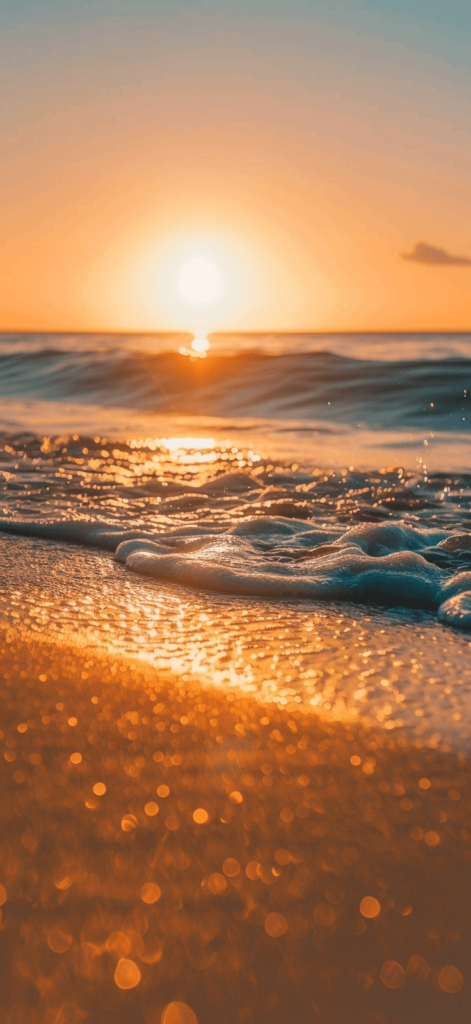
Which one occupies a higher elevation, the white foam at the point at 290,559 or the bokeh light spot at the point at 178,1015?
the white foam at the point at 290,559

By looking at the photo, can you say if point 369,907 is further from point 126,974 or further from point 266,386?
point 266,386

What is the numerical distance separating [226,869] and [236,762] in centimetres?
28

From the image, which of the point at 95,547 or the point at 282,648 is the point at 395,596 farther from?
the point at 95,547

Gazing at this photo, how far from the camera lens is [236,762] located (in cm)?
127

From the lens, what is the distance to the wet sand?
0.82 metres

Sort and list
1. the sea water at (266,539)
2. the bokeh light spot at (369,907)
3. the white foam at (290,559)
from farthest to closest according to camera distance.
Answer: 1. the white foam at (290,559)
2. the sea water at (266,539)
3. the bokeh light spot at (369,907)

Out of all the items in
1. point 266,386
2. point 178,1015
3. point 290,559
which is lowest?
point 178,1015

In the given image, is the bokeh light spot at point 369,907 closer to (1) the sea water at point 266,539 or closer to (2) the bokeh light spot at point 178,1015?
(2) the bokeh light spot at point 178,1015

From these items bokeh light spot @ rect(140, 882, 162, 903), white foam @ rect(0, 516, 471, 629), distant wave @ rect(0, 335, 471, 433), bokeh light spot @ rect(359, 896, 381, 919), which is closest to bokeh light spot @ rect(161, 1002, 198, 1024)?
bokeh light spot @ rect(140, 882, 162, 903)

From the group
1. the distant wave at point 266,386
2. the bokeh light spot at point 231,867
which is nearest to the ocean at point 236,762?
the bokeh light spot at point 231,867

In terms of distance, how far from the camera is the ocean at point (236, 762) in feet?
2.79

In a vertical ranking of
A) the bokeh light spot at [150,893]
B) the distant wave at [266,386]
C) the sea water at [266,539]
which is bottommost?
the bokeh light spot at [150,893]

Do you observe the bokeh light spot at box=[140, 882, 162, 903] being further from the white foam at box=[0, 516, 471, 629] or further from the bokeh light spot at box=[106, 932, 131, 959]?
the white foam at box=[0, 516, 471, 629]

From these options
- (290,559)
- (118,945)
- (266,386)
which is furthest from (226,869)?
(266,386)
